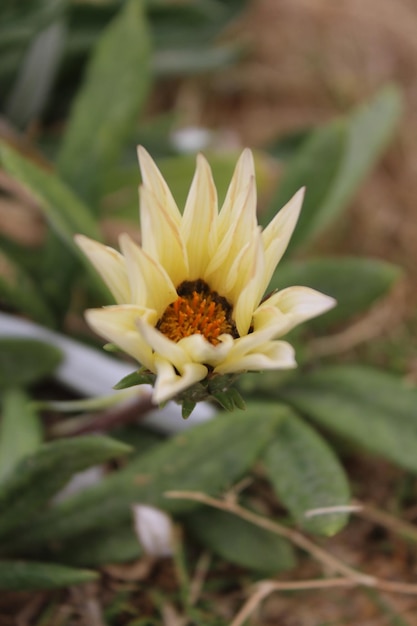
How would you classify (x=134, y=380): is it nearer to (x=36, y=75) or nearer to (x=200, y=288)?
(x=200, y=288)

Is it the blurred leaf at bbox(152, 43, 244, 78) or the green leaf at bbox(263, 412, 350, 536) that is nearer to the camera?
the green leaf at bbox(263, 412, 350, 536)

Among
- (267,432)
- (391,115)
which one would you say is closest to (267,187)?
(391,115)

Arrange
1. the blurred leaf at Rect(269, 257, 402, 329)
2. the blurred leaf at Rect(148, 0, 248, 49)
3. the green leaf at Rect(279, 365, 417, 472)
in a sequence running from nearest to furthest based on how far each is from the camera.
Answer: the green leaf at Rect(279, 365, 417, 472) → the blurred leaf at Rect(269, 257, 402, 329) → the blurred leaf at Rect(148, 0, 248, 49)

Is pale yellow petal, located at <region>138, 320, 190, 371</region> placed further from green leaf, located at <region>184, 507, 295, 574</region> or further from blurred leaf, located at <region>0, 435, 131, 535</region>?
green leaf, located at <region>184, 507, 295, 574</region>

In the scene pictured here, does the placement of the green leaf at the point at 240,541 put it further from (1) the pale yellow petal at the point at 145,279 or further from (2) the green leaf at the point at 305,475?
(1) the pale yellow petal at the point at 145,279

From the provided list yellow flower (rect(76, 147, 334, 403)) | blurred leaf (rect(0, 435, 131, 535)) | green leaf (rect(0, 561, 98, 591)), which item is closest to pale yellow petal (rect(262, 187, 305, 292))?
yellow flower (rect(76, 147, 334, 403))

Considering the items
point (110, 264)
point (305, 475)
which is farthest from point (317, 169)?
point (110, 264)

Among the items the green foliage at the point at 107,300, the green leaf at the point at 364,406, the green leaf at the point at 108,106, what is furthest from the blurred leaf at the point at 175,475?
the green leaf at the point at 108,106
